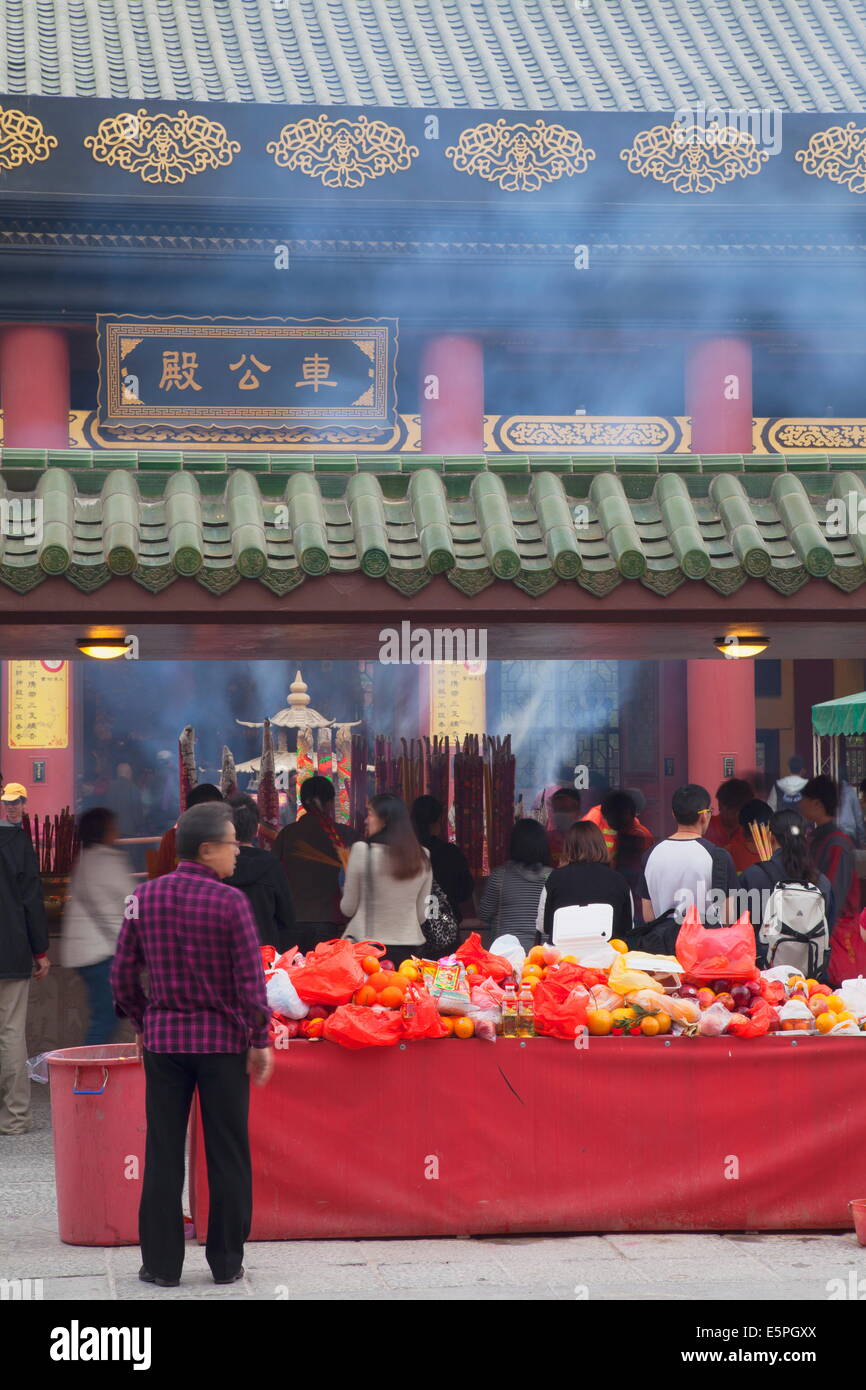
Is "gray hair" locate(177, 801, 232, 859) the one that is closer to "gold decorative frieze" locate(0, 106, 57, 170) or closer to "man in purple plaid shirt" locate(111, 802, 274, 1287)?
"man in purple plaid shirt" locate(111, 802, 274, 1287)

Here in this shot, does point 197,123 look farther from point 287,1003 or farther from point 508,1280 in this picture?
point 508,1280

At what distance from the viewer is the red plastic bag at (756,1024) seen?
602cm

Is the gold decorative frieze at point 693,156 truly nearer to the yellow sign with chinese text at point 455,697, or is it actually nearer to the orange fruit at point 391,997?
the yellow sign with chinese text at point 455,697

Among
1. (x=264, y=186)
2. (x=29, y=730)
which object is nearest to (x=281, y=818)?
(x=29, y=730)

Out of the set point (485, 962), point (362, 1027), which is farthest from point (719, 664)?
point (362, 1027)

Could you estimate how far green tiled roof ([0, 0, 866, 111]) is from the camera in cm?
1540

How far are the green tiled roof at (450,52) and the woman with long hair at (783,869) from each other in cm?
991

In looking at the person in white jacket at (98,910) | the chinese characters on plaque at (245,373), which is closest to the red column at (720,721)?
the chinese characters on plaque at (245,373)

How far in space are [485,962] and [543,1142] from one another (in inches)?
31.5

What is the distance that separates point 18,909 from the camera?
781cm

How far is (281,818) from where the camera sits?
13906 millimetres

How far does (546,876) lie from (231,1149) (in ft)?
11.0

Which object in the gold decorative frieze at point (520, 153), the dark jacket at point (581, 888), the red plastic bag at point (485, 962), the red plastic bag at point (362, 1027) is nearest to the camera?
the red plastic bag at point (362, 1027)

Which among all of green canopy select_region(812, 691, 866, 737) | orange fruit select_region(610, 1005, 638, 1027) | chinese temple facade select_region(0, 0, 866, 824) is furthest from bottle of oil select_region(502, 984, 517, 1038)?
green canopy select_region(812, 691, 866, 737)
